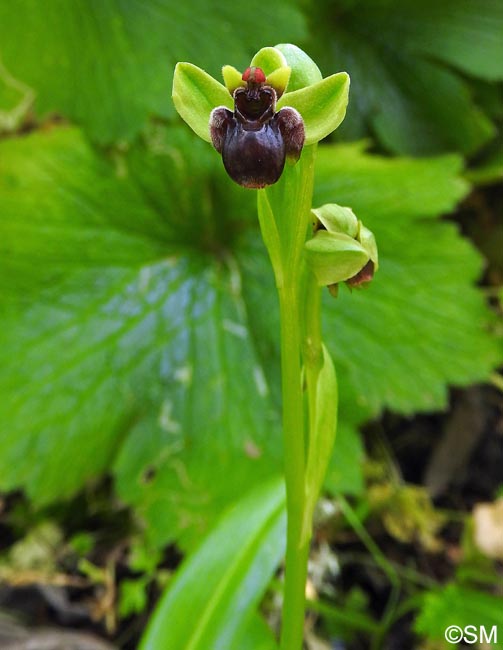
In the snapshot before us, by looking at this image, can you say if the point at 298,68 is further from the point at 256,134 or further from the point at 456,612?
the point at 456,612

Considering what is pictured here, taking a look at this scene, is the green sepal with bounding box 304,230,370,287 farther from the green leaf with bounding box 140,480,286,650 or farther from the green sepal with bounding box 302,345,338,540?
the green leaf with bounding box 140,480,286,650

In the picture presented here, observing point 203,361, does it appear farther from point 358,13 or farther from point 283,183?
point 358,13

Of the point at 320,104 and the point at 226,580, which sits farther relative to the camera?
the point at 226,580

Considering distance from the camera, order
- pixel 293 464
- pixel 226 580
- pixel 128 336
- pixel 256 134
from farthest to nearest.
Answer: pixel 128 336, pixel 226 580, pixel 293 464, pixel 256 134

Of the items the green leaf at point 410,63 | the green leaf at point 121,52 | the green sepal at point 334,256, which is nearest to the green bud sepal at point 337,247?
the green sepal at point 334,256

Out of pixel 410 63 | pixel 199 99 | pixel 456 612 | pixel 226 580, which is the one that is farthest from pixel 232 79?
pixel 410 63

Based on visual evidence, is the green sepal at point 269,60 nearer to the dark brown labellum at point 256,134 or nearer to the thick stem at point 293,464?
the dark brown labellum at point 256,134
